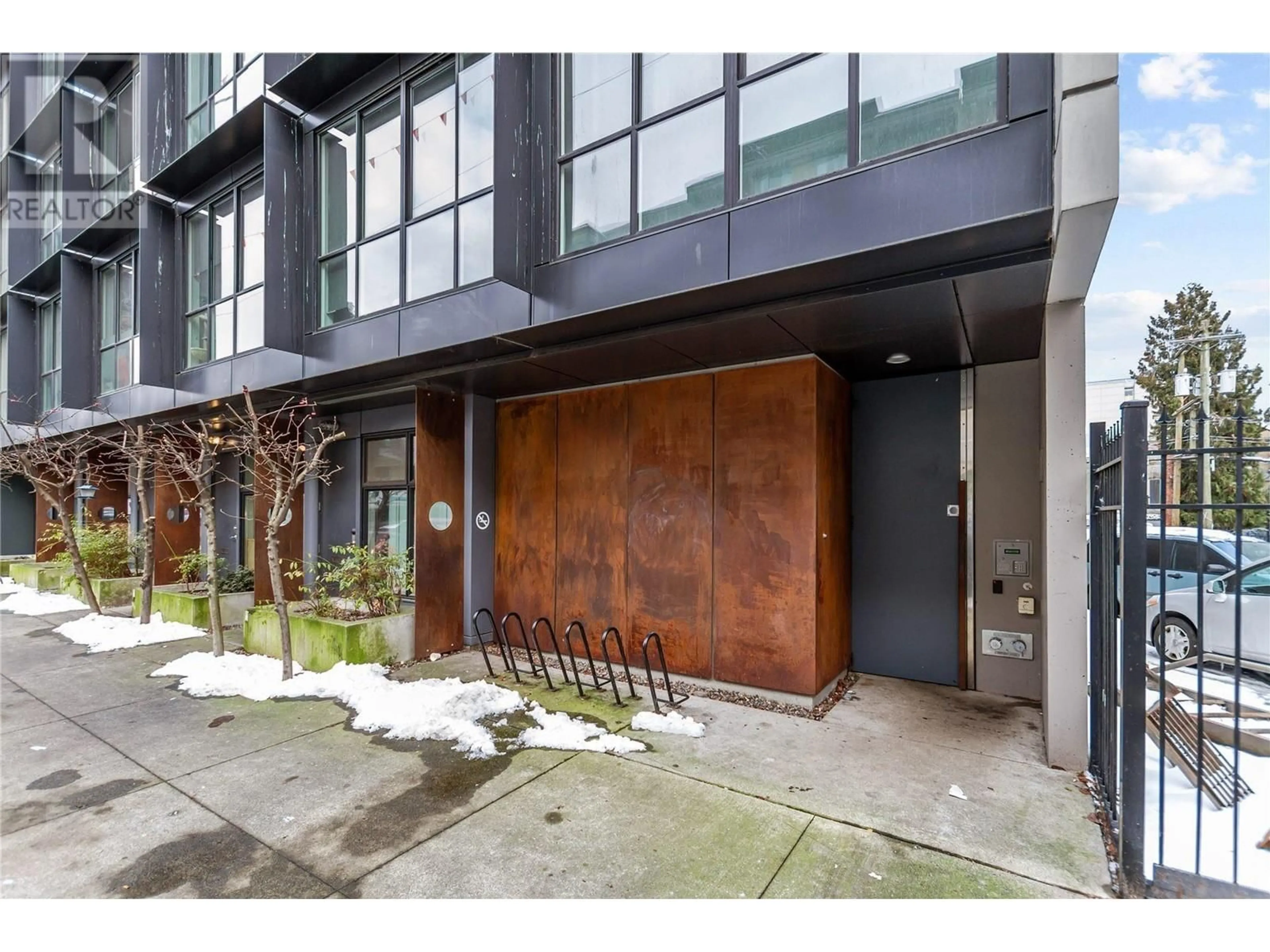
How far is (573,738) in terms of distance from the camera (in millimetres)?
4395

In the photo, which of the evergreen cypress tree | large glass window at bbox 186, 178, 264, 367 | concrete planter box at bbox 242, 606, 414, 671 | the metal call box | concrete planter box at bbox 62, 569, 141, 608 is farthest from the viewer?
the evergreen cypress tree

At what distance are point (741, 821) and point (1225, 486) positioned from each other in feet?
68.0

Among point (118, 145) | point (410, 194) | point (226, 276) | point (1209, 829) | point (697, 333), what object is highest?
point (118, 145)

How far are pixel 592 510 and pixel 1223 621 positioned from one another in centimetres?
759

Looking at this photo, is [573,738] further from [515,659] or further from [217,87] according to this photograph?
[217,87]

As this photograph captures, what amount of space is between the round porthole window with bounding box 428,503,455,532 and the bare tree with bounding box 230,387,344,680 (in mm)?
1241

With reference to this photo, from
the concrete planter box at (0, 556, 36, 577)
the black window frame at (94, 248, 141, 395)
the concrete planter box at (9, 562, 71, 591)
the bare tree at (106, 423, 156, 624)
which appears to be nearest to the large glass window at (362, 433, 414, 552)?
the bare tree at (106, 423, 156, 624)

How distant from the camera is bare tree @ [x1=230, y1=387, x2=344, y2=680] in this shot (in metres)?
6.00

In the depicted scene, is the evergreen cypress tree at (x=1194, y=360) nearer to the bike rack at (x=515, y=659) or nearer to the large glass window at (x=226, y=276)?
the bike rack at (x=515, y=659)

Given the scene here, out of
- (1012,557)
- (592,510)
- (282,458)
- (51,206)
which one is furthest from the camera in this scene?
(51,206)

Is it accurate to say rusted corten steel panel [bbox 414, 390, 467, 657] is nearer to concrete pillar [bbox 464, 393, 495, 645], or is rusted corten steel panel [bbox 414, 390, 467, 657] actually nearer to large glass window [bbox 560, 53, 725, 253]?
concrete pillar [bbox 464, 393, 495, 645]

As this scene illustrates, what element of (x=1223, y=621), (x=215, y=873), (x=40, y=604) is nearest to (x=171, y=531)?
(x=40, y=604)

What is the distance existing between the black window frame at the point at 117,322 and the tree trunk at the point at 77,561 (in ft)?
8.81
